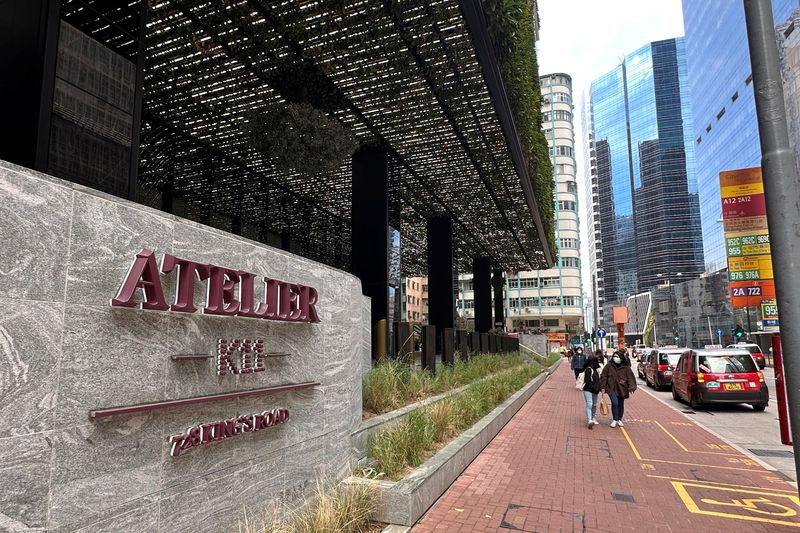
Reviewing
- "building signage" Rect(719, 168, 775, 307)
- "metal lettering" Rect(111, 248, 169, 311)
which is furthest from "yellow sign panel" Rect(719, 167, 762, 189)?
"metal lettering" Rect(111, 248, 169, 311)

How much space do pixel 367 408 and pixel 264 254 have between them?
4.03 m

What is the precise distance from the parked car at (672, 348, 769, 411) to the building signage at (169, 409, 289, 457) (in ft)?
45.6

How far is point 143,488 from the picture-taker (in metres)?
3.38

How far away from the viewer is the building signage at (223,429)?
12.1 ft

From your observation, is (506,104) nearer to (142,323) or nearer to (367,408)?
A: (367,408)

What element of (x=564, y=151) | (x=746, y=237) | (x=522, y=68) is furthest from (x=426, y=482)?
(x=564, y=151)

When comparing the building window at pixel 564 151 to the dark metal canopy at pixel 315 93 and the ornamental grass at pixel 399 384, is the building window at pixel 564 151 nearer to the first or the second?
the dark metal canopy at pixel 315 93

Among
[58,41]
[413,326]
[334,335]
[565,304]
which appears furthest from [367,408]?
[565,304]

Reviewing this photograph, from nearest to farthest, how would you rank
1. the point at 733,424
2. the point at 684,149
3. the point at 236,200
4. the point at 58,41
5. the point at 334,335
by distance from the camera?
1. the point at 58,41
2. the point at 334,335
3. the point at 733,424
4. the point at 236,200
5. the point at 684,149

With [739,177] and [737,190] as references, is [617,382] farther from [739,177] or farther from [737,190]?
[737,190]

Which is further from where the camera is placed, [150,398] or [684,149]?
[684,149]

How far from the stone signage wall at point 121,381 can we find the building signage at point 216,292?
0.23ft

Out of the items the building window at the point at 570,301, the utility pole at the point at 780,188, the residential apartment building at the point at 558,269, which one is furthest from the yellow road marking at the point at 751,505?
the building window at the point at 570,301

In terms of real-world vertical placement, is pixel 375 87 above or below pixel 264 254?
above
